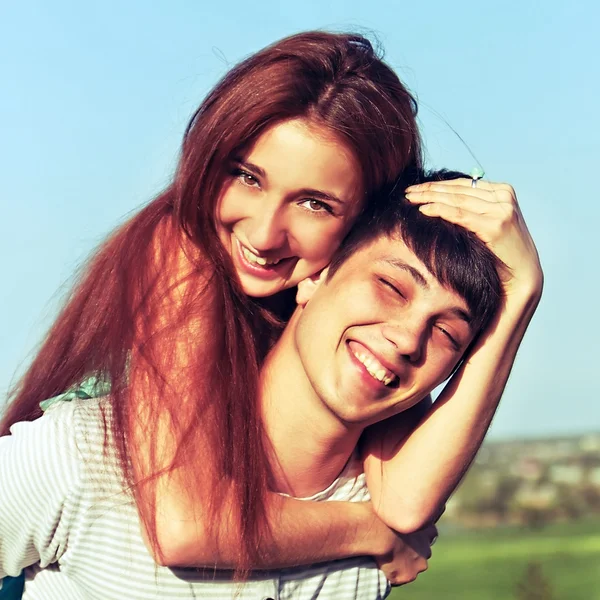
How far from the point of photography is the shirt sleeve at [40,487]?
120 inches

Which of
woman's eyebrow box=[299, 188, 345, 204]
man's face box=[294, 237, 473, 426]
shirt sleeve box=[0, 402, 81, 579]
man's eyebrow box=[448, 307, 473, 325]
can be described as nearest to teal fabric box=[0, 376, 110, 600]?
shirt sleeve box=[0, 402, 81, 579]

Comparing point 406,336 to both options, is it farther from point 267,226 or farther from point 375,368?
point 267,226

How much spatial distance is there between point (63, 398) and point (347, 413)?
89cm

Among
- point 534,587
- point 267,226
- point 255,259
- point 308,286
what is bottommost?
point 534,587

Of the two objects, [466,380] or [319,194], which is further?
[466,380]

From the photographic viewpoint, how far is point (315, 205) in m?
3.29

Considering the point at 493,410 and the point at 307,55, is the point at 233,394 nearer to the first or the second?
the point at 493,410

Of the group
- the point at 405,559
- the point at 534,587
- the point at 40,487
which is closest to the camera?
the point at 40,487

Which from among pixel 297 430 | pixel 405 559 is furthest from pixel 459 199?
pixel 405 559

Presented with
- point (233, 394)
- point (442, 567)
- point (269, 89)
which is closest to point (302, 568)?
→ point (233, 394)

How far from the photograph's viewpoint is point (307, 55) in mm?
3322

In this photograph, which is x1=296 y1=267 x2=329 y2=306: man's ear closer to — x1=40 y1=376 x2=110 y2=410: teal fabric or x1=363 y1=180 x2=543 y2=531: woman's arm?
x1=363 y1=180 x2=543 y2=531: woman's arm

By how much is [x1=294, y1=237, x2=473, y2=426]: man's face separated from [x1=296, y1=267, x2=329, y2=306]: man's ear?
13 cm

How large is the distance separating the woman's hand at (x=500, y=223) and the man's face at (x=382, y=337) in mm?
195
